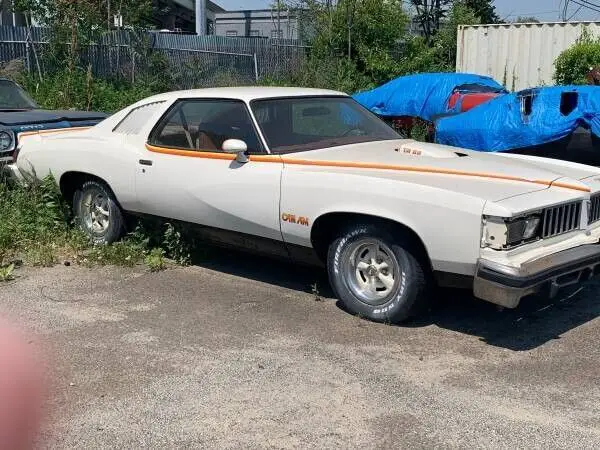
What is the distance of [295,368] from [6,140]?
488cm

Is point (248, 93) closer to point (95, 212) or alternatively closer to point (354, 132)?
point (354, 132)

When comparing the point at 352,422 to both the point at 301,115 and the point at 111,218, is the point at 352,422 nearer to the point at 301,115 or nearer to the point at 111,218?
the point at 301,115

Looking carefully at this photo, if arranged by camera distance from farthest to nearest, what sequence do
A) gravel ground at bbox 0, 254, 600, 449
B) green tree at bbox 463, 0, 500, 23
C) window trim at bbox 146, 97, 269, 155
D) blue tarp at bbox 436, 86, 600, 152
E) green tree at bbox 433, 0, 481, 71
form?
green tree at bbox 463, 0, 500, 23 → green tree at bbox 433, 0, 481, 71 → blue tarp at bbox 436, 86, 600, 152 → window trim at bbox 146, 97, 269, 155 → gravel ground at bbox 0, 254, 600, 449

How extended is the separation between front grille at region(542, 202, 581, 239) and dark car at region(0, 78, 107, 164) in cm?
545

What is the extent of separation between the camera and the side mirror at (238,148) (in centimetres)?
533

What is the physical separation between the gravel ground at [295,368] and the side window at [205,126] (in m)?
1.14

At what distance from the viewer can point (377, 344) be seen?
460 cm

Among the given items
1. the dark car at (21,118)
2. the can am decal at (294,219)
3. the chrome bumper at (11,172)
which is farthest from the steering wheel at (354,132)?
the dark car at (21,118)

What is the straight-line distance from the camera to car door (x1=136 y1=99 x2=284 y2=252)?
211 inches

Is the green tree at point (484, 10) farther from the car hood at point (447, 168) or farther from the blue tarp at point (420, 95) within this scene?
the car hood at point (447, 168)

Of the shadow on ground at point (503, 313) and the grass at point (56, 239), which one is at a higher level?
the grass at point (56, 239)

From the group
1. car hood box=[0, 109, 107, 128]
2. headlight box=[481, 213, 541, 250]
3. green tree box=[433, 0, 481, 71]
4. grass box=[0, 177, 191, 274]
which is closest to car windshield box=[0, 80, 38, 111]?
car hood box=[0, 109, 107, 128]

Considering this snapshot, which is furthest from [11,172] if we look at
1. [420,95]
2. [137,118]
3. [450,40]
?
[450,40]

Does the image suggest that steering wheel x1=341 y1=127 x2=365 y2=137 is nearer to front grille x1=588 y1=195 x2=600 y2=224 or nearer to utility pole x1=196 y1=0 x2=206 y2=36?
front grille x1=588 y1=195 x2=600 y2=224
